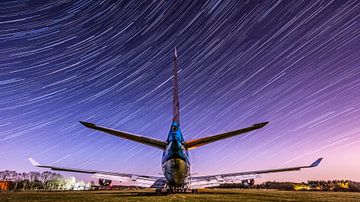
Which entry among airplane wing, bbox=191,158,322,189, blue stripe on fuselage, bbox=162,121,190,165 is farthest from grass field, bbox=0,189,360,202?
blue stripe on fuselage, bbox=162,121,190,165

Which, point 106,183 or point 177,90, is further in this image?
point 177,90

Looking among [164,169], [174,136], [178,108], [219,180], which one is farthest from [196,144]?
[219,180]

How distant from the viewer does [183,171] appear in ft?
73.5

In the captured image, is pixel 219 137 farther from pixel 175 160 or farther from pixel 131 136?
pixel 131 136

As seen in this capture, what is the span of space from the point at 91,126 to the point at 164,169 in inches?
457

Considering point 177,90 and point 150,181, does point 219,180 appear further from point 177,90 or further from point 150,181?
point 177,90

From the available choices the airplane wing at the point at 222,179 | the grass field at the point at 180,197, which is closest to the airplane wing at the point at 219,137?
the grass field at the point at 180,197

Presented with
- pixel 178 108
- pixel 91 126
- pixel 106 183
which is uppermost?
pixel 178 108

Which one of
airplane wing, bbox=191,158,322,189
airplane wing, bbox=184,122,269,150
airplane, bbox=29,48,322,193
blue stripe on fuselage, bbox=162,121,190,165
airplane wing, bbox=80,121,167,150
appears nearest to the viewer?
airplane wing, bbox=80,121,167,150

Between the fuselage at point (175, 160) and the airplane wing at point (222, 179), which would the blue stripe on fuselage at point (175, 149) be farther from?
the airplane wing at point (222, 179)

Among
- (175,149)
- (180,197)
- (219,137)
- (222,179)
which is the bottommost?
(180,197)

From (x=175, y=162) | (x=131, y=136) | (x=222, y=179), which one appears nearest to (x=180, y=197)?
(x=175, y=162)

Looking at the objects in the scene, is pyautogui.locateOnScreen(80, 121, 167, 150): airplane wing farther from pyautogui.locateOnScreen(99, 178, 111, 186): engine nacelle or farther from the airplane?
pyautogui.locateOnScreen(99, 178, 111, 186): engine nacelle

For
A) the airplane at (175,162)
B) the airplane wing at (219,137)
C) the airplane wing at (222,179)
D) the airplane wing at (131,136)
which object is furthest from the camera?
the airplane wing at (222,179)
